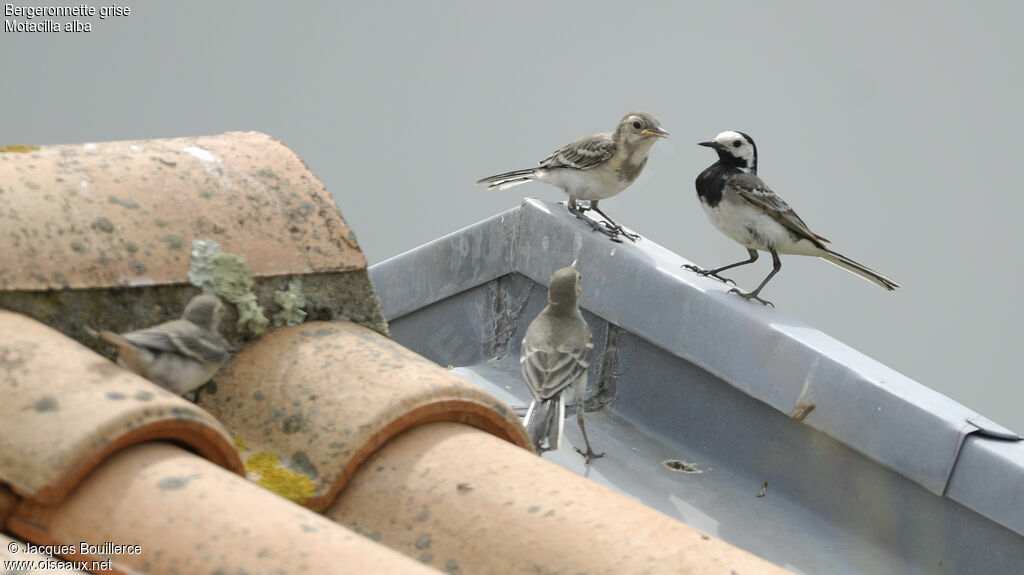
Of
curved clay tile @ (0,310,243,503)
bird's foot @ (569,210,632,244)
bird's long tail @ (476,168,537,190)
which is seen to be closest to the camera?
Result: curved clay tile @ (0,310,243,503)

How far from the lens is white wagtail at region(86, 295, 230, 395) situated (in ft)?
8.23

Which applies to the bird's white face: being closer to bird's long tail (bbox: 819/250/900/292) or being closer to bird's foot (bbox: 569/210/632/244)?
bird's long tail (bbox: 819/250/900/292)

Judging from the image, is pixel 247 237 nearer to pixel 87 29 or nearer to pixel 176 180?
pixel 176 180

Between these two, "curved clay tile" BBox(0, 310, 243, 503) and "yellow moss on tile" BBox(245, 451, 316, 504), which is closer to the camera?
"curved clay tile" BBox(0, 310, 243, 503)

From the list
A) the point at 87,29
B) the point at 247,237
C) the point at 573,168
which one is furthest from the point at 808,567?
the point at 87,29

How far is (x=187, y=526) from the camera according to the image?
192 centimetres

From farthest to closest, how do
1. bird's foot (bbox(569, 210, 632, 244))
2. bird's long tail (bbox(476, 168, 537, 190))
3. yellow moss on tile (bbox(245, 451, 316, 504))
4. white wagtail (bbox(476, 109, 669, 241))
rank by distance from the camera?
bird's long tail (bbox(476, 168, 537, 190)) → white wagtail (bbox(476, 109, 669, 241)) → bird's foot (bbox(569, 210, 632, 244)) → yellow moss on tile (bbox(245, 451, 316, 504))

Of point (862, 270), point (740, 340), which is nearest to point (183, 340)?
point (740, 340)

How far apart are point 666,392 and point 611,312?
1.22ft

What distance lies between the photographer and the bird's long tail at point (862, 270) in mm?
5649

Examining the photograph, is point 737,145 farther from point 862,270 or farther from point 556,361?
point 556,361

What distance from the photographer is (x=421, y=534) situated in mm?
2283

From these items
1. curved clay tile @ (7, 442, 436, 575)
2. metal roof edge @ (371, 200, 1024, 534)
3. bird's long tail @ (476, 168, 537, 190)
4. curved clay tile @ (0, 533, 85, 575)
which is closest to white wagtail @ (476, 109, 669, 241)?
bird's long tail @ (476, 168, 537, 190)

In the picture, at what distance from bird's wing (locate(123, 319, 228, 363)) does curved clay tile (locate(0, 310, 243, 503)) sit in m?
0.20
